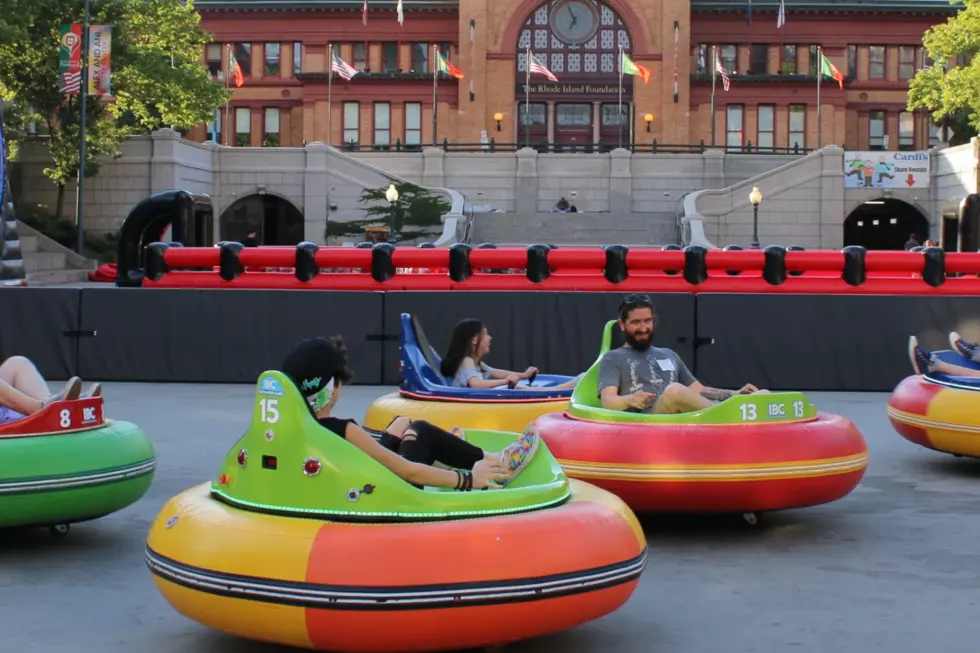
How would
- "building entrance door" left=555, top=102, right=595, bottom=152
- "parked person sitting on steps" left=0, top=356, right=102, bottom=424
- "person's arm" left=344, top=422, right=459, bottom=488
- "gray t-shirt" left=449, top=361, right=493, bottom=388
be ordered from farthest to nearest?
"building entrance door" left=555, top=102, right=595, bottom=152 → "gray t-shirt" left=449, top=361, right=493, bottom=388 → "parked person sitting on steps" left=0, top=356, right=102, bottom=424 → "person's arm" left=344, top=422, right=459, bottom=488

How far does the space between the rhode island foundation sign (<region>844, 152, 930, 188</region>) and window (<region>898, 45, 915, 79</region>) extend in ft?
47.8

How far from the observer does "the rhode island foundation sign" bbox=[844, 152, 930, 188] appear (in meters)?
Result: 51.1

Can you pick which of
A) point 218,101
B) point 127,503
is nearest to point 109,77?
point 218,101

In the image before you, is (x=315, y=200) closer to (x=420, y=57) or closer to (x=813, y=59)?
(x=420, y=57)

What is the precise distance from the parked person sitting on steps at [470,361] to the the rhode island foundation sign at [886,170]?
42.3 m

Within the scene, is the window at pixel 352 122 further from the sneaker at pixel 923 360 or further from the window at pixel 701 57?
the sneaker at pixel 923 360

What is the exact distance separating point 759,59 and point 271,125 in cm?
2364

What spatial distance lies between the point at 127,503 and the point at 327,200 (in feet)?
144

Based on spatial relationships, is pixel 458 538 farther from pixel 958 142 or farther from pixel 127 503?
pixel 958 142

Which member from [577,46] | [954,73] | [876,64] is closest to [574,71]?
[577,46]

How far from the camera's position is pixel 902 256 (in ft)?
59.7

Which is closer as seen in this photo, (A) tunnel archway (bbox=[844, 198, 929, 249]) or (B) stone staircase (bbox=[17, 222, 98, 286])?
(B) stone staircase (bbox=[17, 222, 98, 286])

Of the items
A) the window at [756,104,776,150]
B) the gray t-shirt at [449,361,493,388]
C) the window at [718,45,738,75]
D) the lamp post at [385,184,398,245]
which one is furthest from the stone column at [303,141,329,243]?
the gray t-shirt at [449,361,493,388]

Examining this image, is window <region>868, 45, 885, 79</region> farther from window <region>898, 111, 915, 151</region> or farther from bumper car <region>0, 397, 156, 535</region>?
bumper car <region>0, 397, 156, 535</region>
